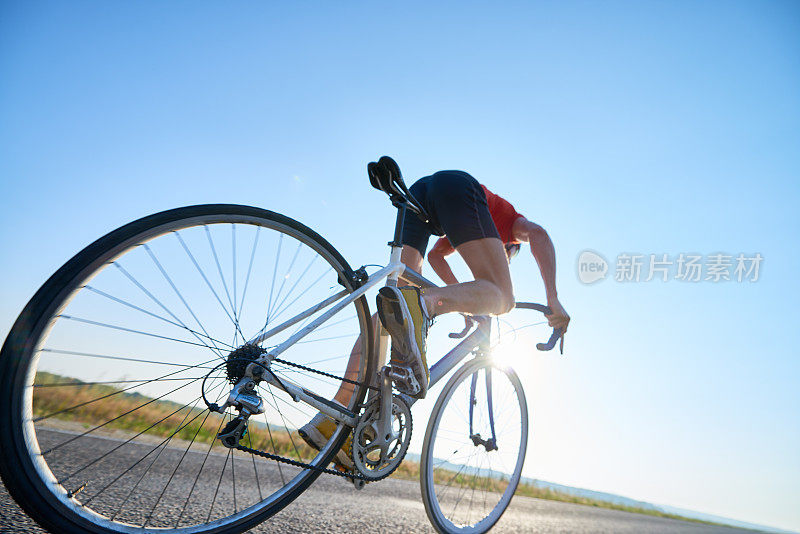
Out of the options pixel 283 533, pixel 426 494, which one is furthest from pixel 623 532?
pixel 283 533

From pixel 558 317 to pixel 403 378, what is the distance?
4.36 feet

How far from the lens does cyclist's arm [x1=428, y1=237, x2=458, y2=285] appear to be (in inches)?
131

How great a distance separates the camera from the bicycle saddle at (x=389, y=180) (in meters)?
2.16

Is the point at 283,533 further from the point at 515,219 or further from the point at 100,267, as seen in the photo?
the point at 515,219

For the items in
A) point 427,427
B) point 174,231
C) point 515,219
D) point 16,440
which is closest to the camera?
point 16,440

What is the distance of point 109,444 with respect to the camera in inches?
136

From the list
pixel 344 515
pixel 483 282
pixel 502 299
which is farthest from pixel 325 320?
pixel 344 515

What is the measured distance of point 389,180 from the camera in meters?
2.20

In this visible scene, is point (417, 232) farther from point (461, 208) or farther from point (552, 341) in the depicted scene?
point (552, 341)

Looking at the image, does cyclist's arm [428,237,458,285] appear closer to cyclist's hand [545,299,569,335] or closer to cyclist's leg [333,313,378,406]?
cyclist's hand [545,299,569,335]

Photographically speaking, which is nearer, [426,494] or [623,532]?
[426,494]

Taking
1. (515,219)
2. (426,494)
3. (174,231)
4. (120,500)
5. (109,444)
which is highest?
(515,219)

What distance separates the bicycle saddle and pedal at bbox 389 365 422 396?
0.83 meters

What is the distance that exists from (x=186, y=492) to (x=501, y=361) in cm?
211
